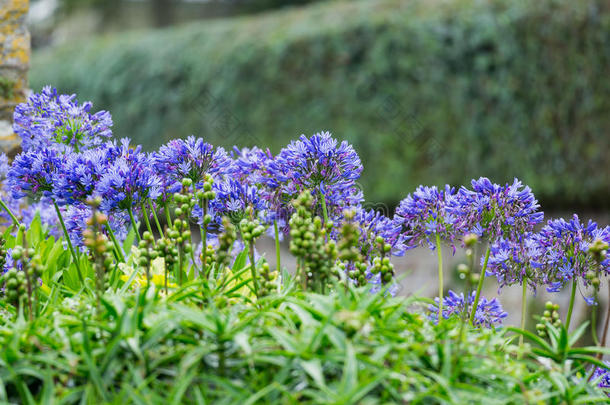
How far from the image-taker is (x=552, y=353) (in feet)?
4.90

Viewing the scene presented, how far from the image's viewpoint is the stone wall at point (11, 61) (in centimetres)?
318

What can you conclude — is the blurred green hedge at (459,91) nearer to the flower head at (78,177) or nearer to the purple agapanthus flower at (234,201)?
the purple agapanthus flower at (234,201)

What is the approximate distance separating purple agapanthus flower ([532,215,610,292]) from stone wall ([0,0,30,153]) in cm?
271

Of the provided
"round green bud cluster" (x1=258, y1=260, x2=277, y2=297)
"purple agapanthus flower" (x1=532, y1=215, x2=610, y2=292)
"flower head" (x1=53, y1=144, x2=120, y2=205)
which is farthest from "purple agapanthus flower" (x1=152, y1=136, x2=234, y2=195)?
"purple agapanthus flower" (x1=532, y1=215, x2=610, y2=292)

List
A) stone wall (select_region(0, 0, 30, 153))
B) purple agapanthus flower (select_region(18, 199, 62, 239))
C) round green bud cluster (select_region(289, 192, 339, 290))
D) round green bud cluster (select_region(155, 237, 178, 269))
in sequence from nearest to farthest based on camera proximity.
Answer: round green bud cluster (select_region(289, 192, 339, 290)) < round green bud cluster (select_region(155, 237, 178, 269)) < purple agapanthus flower (select_region(18, 199, 62, 239)) < stone wall (select_region(0, 0, 30, 153))

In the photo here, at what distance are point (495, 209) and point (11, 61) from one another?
279cm

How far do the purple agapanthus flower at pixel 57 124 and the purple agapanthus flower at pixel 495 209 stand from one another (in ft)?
4.16

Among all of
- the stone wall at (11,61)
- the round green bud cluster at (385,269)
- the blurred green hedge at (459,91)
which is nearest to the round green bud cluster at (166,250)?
the round green bud cluster at (385,269)

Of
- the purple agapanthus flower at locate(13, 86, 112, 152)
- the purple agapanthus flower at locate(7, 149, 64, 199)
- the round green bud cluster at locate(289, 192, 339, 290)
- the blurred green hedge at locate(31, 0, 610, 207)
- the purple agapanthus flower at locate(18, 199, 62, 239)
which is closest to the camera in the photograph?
the round green bud cluster at locate(289, 192, 339, 290)

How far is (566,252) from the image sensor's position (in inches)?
70.7

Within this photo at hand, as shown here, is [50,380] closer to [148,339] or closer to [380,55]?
[148,339]

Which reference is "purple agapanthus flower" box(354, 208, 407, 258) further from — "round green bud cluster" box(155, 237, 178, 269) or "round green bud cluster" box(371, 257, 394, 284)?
"round green bud cluster" box(155, 237, 178, 269)

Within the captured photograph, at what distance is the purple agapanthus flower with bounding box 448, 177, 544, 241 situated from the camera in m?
1.78

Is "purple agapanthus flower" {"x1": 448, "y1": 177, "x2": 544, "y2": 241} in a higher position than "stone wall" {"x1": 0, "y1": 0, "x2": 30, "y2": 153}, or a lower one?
lower
